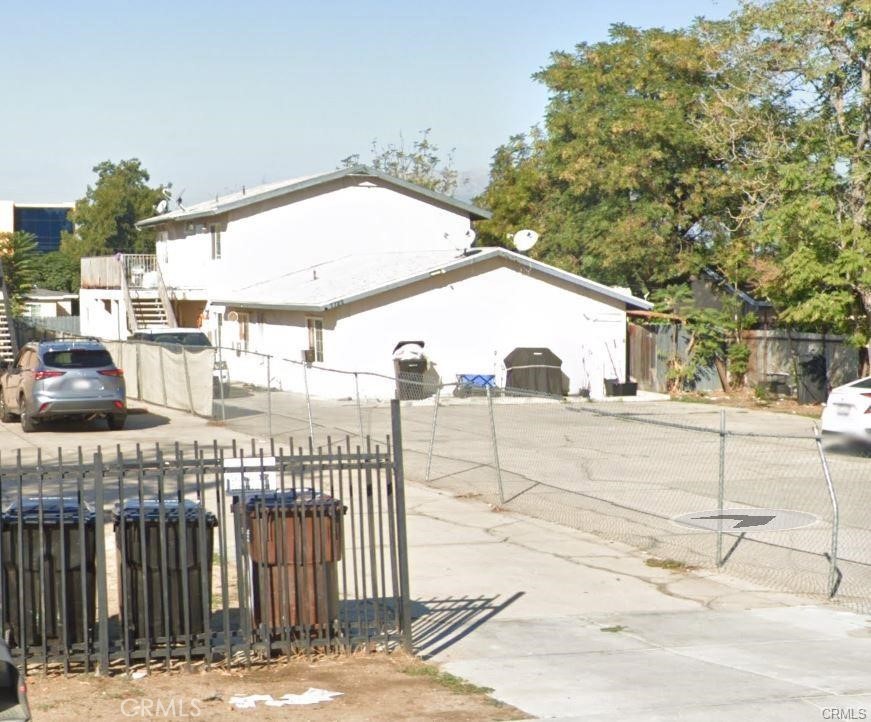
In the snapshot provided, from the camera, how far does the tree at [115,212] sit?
78.8 m

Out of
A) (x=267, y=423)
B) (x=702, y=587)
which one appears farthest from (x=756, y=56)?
(x=702, y=587)

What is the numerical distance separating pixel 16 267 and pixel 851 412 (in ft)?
116

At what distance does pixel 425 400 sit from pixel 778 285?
371 inches

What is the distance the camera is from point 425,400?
106 ft

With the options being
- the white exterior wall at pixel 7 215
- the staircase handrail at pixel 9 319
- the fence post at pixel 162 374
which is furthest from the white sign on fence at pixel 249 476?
the white exterior wall at pixel 7 215

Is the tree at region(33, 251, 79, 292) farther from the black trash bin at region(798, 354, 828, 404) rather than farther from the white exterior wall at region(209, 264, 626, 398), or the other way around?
the black trash bin at region(798, 354, 828, 404)

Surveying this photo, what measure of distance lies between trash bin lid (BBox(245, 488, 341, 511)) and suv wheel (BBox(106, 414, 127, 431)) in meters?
16.8

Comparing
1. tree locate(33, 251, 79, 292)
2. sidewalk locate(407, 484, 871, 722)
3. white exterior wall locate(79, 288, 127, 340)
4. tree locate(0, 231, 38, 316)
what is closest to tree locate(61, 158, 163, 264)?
tree locate(33, 251, 79, 292)

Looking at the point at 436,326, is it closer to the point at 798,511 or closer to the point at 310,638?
the point at 798,511

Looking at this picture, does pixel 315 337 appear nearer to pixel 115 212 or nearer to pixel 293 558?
pixel 293 558

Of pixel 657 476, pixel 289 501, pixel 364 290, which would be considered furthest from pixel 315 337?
pixel 289 501

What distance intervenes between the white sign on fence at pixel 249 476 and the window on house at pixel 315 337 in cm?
2631

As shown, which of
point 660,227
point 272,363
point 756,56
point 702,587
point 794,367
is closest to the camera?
point 702,587

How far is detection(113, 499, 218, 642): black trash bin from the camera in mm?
8570
